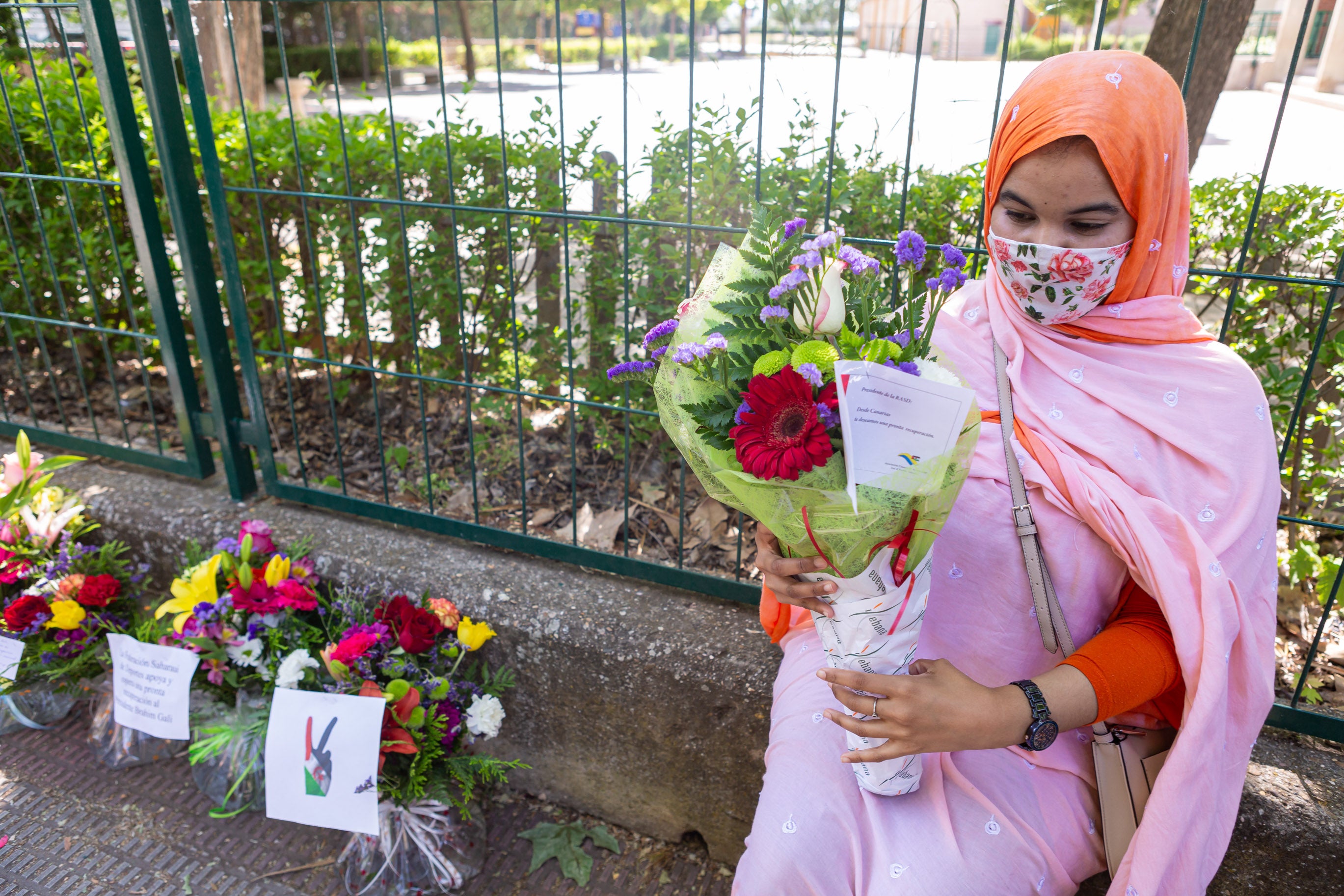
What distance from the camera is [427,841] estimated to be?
2.15 metres

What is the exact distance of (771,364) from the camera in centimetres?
108

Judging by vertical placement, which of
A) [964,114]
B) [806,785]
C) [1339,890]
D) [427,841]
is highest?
[964,114]

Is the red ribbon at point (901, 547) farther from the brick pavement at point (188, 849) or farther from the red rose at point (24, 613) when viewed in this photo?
the red rose at point (24, 613)

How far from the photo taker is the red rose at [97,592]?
2533 mm

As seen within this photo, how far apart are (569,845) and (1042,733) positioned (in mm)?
1491

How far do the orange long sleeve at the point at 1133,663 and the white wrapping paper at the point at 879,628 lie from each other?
0.89 feet

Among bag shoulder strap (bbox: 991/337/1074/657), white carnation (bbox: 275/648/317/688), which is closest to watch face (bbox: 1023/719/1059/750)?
bag shoulder strap (bbox: 991/337/1074/657)

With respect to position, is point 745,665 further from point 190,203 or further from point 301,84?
point 301,84

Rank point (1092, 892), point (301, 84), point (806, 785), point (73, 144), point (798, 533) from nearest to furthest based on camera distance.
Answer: point (798, 533) < point (806, 785) < point (1092, 892) < point (73, 144) < point (301, 84)

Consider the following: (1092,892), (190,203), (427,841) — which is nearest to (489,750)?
(427,841)

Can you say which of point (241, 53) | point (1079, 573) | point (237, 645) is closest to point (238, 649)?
point (237, 645)

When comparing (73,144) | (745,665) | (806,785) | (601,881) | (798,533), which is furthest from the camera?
(73,144)

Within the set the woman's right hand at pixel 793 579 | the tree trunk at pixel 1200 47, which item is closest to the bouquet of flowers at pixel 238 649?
the woman's right hand at pixel 793 579

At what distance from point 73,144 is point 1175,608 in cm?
391
